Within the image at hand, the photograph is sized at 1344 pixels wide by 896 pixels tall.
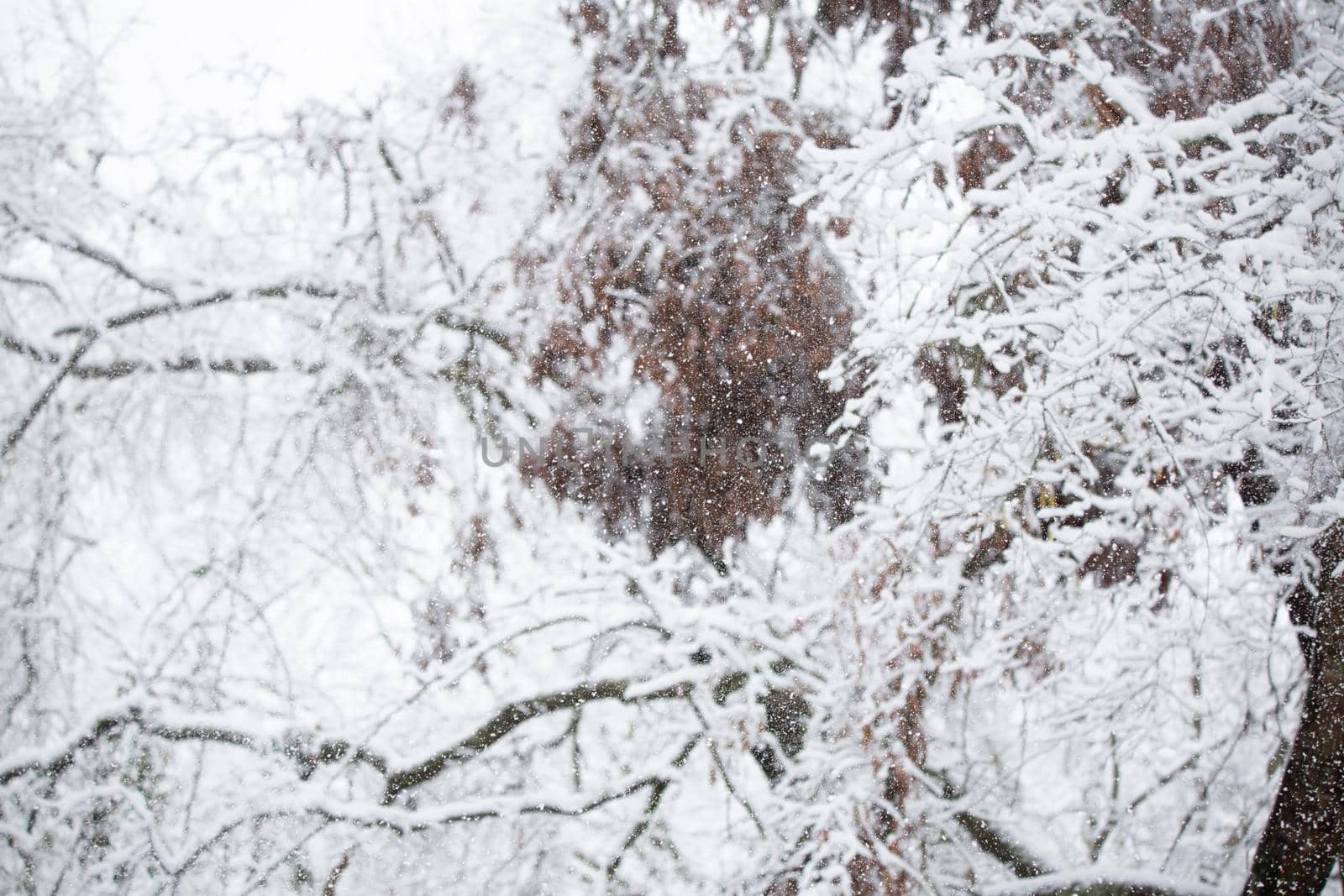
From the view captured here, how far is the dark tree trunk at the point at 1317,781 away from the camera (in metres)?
1.92

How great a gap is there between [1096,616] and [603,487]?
161 centimetres

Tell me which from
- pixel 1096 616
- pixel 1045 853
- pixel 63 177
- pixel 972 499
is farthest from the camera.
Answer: pixel 63 177

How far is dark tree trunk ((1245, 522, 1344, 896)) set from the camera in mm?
1919

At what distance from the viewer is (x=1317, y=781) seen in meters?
1.97

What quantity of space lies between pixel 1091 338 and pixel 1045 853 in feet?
6.78

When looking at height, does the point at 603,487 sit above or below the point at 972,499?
above

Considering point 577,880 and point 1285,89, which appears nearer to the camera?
point 1285,89

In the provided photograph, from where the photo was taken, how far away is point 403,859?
3.56 meters

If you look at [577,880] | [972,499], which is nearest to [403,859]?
[577,880]

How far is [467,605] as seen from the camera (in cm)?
361

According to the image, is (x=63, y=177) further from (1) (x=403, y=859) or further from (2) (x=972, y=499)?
(2) (x=972, y=499)

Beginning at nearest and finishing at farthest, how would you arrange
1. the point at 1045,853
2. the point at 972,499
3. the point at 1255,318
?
the point at 1255,318 → the point at 972,499 → the point at 1045,853

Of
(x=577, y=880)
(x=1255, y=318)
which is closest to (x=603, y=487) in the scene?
(x=577, y=880)

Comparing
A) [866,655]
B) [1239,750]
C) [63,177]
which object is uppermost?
[63,177]
